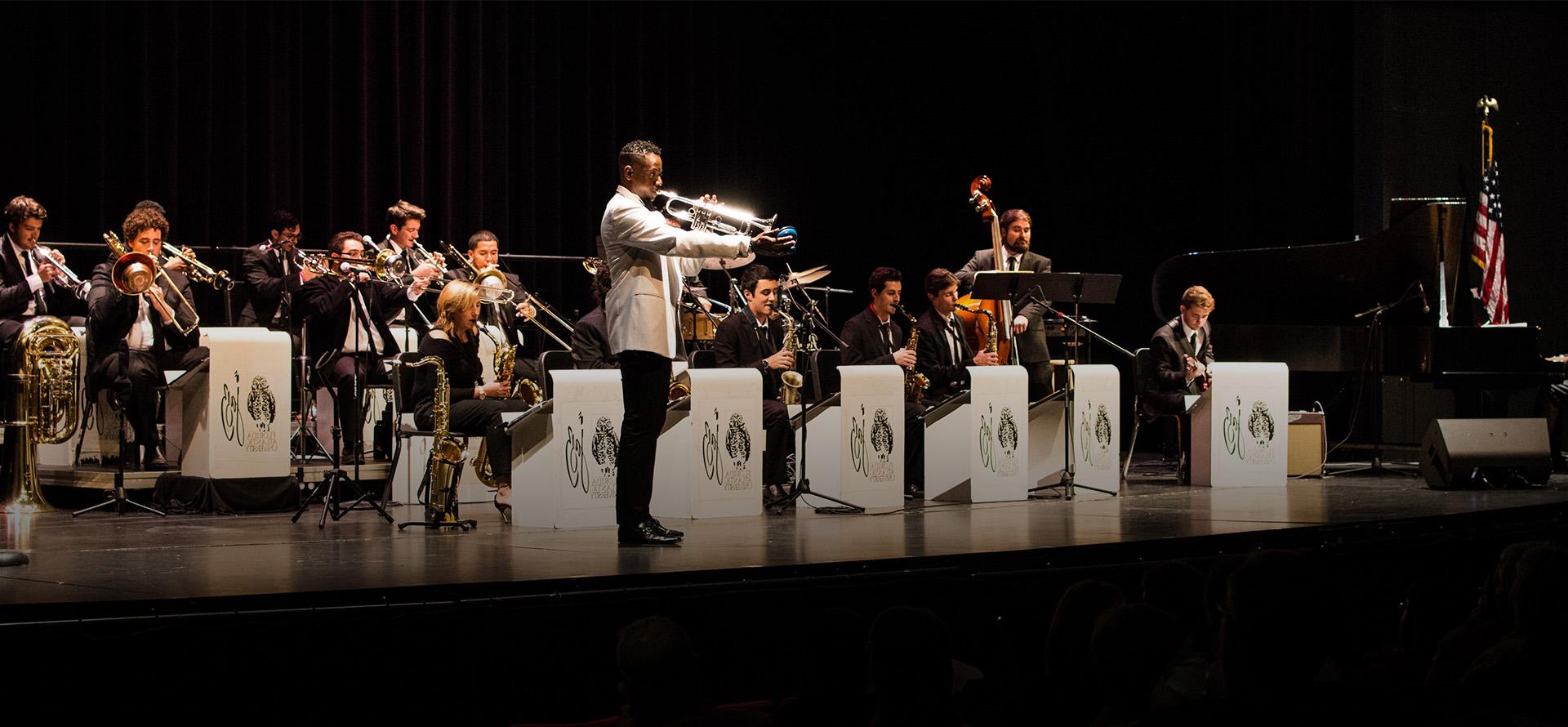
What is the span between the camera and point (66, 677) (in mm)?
3762

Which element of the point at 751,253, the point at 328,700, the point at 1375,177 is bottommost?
the point at 328,700

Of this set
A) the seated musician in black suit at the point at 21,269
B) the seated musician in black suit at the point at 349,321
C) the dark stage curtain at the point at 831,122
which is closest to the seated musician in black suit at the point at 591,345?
the seated musician in black suit at the point at 349,321

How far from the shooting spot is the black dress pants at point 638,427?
543 centimetres

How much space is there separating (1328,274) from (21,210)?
7.73m

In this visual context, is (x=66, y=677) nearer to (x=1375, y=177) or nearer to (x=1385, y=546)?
(x=1385, y=546)

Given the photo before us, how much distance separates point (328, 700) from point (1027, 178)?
337 inches

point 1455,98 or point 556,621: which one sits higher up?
point 1455,98

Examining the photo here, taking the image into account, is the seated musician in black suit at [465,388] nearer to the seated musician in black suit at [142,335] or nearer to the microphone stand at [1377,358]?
the seated musician in black suit at [142,335]

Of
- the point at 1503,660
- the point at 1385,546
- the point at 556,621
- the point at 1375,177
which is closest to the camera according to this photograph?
the point at 1503,660

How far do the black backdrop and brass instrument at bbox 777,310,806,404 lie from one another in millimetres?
2795

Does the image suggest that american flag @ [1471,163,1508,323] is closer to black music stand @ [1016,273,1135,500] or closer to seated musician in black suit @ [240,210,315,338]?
black music stand @ [1016,273,1135,500]

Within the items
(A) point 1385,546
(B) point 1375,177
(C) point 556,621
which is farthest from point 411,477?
(B) point 1375,177

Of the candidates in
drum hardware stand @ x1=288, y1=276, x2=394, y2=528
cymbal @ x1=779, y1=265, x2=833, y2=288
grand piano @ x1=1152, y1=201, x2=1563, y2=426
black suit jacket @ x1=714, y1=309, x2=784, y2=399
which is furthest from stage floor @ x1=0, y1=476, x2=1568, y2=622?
cymbal @ x1=779, y1=265, x2=833, y2=288

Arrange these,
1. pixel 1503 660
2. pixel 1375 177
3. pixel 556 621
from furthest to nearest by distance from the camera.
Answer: pixel 1375 177 < pixel 556 621 < pixel 1503 660
